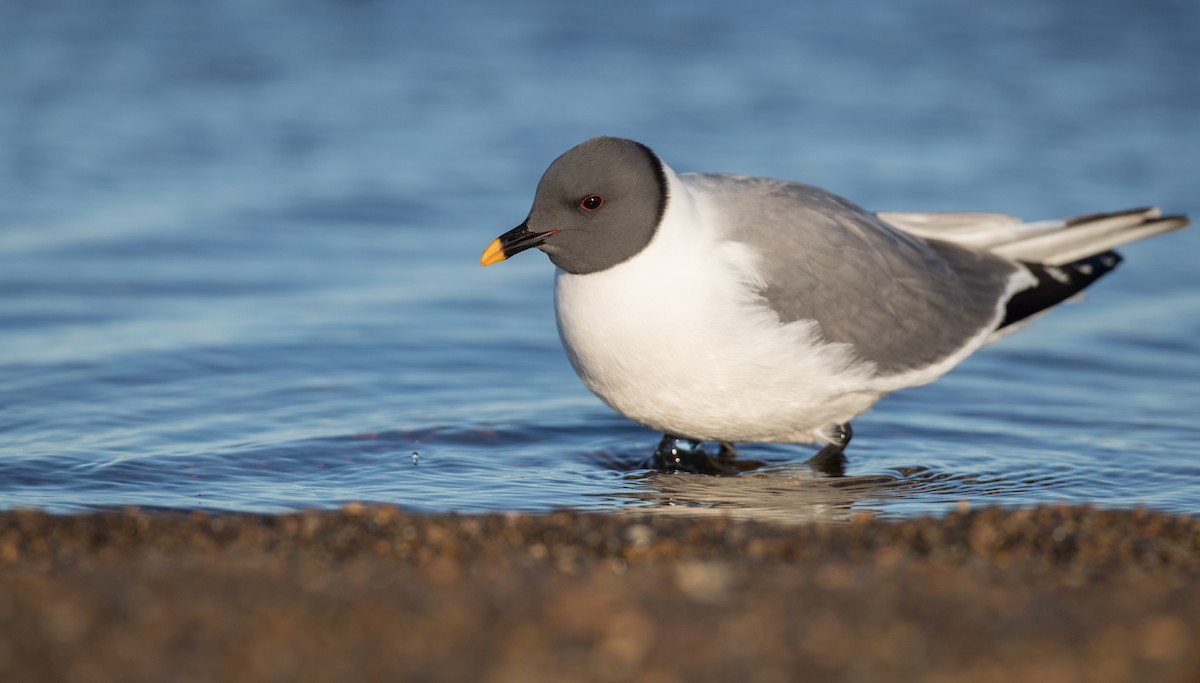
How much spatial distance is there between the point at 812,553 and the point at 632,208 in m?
2.17

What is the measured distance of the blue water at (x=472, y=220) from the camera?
7184 mm

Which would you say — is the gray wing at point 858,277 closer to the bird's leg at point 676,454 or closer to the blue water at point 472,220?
the blue water at point 472,220

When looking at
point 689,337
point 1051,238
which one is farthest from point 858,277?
point 1051,238

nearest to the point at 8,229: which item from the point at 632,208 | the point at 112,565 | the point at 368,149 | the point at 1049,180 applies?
the point at 368,149

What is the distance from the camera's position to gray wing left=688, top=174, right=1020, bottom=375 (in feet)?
22.1

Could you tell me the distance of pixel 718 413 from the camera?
6.55 m

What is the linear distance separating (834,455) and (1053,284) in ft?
5.36

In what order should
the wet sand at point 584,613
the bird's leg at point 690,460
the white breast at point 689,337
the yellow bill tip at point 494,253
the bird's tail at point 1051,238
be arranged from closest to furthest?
the wet sand at point 584,613 < the white breast at point 689,337 < the yellow bill tip at point 494,253 < the bird's leg at point 690,460 < the bird's tail at point 1051,238

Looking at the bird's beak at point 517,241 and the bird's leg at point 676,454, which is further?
the bird's leg at point 676,454

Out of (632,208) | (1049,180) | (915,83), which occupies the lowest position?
(632,208)

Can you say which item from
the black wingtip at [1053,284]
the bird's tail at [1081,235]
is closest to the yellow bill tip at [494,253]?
the black wingtip at [1053,284]

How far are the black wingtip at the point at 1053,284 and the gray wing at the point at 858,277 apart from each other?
0.11 meters

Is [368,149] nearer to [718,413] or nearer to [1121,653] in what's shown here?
[718,413]

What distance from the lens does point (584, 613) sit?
3656mm
